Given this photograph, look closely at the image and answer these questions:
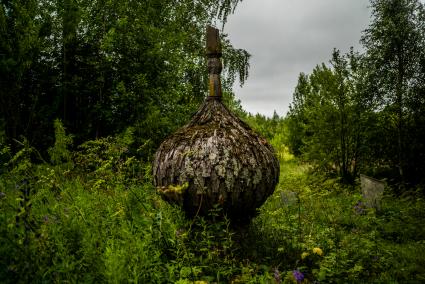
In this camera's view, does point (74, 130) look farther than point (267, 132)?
No

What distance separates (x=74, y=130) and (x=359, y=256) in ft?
20.6

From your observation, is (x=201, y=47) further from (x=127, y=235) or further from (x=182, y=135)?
(x=127, y=235)

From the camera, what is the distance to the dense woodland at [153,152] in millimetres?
2314

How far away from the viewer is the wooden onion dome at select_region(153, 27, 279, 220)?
3012 mm

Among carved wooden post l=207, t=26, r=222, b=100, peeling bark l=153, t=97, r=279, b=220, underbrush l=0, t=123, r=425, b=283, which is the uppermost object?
carved wooden post l=207, t=26, r=222, b=100

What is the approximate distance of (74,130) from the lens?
742 cm

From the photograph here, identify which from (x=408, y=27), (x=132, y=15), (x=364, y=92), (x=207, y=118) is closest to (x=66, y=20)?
(x=132, y=15)

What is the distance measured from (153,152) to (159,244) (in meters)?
5.13

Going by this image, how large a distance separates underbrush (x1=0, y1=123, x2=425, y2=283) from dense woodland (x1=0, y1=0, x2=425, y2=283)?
19 mm

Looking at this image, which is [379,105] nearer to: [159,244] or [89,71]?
[89,71]

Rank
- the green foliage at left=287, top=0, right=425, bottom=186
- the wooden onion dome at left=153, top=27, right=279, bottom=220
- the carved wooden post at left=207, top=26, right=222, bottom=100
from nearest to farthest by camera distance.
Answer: the wooden onion dome at left=153, top=27, right=279, bottom=220
the carved wooden post at left=207, top=26, right=222, bottom=100
the green foliage at left=287, top=0, right=425, bottom=186

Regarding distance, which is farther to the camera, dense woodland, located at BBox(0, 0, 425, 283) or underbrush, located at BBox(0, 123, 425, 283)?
dense woodland, located at BBox(0, 0, 425, 283)

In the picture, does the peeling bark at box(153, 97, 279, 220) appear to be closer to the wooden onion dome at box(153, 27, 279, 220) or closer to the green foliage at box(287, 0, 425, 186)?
the wooden onion dome at box(153, 27, 279, 220)

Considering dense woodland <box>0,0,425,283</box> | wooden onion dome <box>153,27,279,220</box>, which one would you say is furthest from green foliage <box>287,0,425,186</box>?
wooden onion dome <box>153,27,279,220</box>
